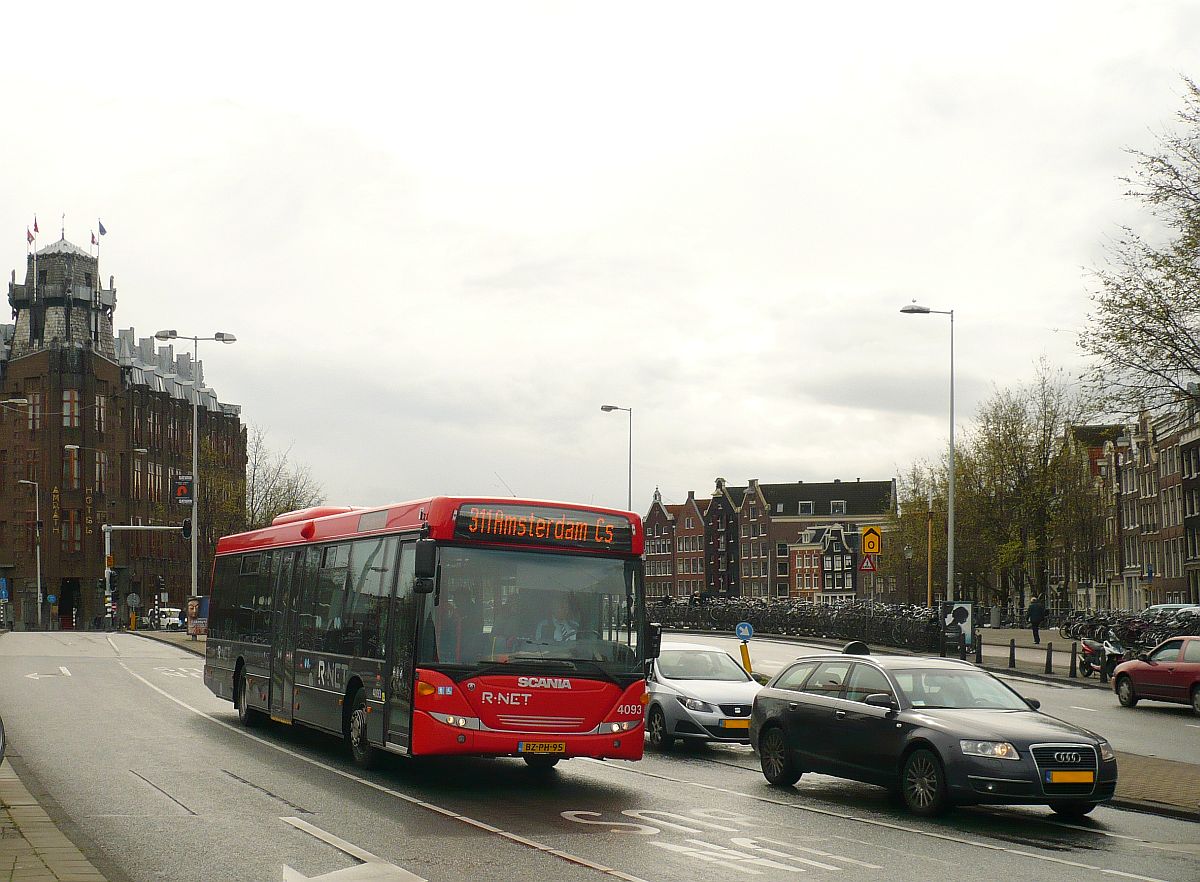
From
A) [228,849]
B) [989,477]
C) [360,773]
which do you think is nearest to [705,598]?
[989,477]

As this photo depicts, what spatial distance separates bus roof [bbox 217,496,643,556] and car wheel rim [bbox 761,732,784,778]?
98.7 inches

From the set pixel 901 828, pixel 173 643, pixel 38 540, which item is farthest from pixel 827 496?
pixel 901 828

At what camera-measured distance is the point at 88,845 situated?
426 inches

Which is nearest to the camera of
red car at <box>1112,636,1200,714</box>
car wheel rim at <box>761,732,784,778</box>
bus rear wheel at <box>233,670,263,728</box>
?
car wheel rim at <box>761,732,784,778</box>

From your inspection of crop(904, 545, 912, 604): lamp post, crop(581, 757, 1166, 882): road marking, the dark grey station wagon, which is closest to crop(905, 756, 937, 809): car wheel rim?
the dark grey station wagon

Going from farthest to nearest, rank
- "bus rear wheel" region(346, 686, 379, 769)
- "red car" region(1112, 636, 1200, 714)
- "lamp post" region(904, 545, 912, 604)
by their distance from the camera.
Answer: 1. "lamp post" region(904, 545, 912, 604)
2. "red car" region(1112, 636, 1200, 714)
3. "bus rear wheel" region(346, 686, 379, 769)

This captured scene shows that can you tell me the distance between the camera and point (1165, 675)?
27.9 m

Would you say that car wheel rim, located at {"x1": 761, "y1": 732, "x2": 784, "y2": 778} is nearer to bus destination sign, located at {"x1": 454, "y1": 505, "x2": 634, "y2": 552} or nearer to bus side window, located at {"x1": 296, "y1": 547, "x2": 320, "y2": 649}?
bus destination sign, located at {"x1": 454, "y1": 505, "x2": 634, "y2": 552}

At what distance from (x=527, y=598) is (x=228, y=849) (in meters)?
4.71

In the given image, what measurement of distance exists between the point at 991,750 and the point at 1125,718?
1468cm

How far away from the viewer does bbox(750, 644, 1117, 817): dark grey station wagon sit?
41.9ft

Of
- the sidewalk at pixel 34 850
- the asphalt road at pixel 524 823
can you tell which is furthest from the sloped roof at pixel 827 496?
the sidewalk at pixel 34 850

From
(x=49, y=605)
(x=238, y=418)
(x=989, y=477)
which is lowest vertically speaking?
(x=49, y=605)

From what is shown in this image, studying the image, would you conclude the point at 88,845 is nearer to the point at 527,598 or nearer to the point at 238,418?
→ the point at 527,598
